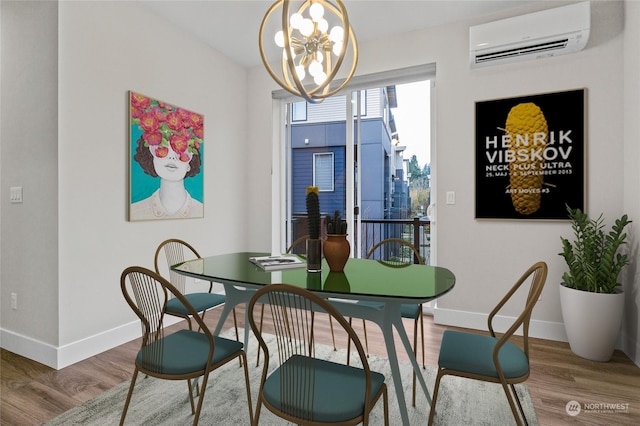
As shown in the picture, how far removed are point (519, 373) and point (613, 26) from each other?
278cm

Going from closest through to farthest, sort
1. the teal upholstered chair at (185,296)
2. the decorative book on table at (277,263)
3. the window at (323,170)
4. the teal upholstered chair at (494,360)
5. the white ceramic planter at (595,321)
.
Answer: the teal upholstered chair at (494,360) < the decorative book on table at (277,263) < the teal upholstered chair at (185,296) < the white ceramic planter at (595,321) < the window at (323,170)

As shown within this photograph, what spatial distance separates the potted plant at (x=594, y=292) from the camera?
2.32 meters

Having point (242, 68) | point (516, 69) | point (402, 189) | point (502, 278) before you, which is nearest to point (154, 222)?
point (242, 68)

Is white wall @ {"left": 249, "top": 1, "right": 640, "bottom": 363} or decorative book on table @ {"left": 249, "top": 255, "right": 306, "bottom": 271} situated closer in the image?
decorative book on table @ {"left": 249, "top": 255, "right": 306, "bottom": 271}

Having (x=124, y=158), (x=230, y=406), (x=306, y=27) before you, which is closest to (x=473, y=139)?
(x=306, y=27)

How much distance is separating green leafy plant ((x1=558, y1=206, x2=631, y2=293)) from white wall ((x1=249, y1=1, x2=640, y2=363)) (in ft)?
0.66

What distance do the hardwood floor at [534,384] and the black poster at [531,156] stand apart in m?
1.12

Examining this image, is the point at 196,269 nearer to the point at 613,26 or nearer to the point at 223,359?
the point at 223,359

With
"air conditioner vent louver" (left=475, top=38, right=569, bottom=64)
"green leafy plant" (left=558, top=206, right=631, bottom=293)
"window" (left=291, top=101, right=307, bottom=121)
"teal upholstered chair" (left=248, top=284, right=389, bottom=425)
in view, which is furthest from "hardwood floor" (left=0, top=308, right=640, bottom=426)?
"window" (left=291, top=101, right=307, bottom=121)

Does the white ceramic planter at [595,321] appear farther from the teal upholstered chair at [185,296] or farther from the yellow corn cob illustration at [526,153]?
the teal upholstered chair at [185,296]

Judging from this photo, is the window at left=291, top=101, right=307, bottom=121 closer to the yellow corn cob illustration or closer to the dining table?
the yellow corn cob illustration

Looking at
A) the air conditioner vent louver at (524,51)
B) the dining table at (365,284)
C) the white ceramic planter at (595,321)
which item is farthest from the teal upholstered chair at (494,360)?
the air conditioner vent louver at (524,51)

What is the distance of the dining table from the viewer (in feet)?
4.55

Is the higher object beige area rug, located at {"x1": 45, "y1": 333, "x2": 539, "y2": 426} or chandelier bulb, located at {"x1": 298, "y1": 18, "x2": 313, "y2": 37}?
chandelier bulb, located at {"x1": 298, "y1": 18, "x2": 313, "y2": 37}
